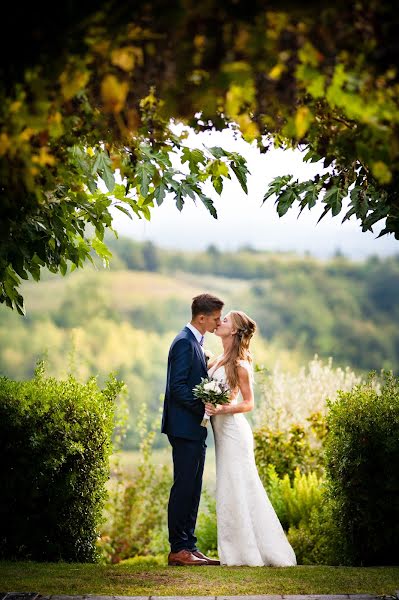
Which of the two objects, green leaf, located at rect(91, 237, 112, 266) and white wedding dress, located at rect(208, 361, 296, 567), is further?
green leaf, located at rect(91, 237, 112, 266)

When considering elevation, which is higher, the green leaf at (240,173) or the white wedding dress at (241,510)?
the green leaf at (240,173)

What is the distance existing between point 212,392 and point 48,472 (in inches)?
48.0

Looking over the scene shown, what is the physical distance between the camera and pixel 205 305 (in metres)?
5.78

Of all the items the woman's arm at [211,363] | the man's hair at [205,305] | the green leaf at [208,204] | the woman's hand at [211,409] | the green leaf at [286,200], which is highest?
the green leaf at [286,200]

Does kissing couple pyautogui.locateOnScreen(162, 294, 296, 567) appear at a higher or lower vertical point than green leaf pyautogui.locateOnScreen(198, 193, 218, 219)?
lower

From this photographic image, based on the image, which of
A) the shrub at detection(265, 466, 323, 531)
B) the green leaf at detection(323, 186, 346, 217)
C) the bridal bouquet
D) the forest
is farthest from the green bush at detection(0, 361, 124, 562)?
the forest

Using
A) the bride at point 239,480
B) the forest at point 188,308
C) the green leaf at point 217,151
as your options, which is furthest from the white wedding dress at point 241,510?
the forest at point 188,308

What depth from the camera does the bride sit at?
559cm

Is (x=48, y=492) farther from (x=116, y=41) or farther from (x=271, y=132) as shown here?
(x=116, y=41)

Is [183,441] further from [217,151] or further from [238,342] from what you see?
[217,151]

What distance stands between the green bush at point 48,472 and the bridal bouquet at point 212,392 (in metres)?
0.74

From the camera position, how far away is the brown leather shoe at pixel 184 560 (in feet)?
18.1

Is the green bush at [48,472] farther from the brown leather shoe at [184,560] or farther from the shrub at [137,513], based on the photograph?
the shrub at [137,513]

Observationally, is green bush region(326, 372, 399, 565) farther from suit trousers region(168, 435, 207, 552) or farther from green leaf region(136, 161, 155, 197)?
green leaf region(136, 161, 155, 197)
